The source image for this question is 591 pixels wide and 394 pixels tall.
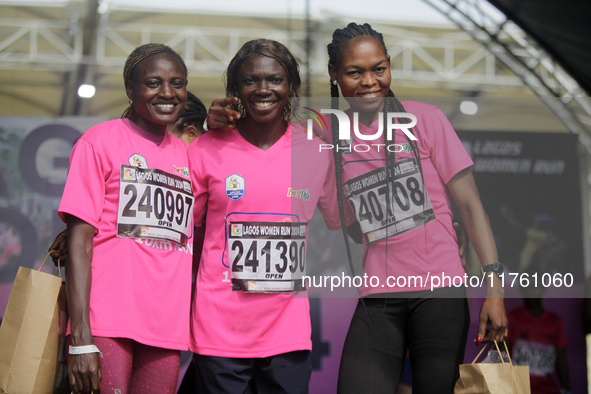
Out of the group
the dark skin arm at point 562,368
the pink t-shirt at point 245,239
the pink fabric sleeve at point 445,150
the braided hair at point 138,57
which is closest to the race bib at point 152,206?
the pink t-shirt at point 245,239

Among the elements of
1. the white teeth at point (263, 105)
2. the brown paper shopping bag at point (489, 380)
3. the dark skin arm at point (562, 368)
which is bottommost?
the dark skin arm at point (562, 368)

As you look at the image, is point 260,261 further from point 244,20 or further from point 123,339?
point 244,20

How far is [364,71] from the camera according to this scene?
2078 millimetres

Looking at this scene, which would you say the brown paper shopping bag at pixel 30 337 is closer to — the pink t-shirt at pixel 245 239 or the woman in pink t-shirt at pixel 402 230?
the pink t-shirt at pixel 245 239

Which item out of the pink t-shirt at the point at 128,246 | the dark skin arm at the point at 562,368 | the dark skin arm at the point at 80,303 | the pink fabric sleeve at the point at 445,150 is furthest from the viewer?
the dark skin arm at the point at 562,368

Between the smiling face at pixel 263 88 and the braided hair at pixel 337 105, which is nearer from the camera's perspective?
the smiling face at pixel 263 88

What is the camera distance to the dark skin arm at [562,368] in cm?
304

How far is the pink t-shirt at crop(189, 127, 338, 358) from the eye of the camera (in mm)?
1873

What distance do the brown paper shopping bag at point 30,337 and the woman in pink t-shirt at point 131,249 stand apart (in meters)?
0.14

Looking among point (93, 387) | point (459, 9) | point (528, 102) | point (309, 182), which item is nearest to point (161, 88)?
point (309, 182)

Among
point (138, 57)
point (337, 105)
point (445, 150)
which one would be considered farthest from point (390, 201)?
point (138, 57)

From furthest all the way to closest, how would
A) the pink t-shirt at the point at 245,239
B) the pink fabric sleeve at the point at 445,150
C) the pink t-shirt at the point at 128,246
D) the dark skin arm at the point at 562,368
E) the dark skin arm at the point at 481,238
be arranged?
1. the dark skin arm at the point at 562,368
2. the pink fabric sleeve at the point at 445,150
3. the dark skin arm at the point at 481,238
4. the pink t-shirt at the point at 245,239
5. the pink t-shirt at the point at 128,246

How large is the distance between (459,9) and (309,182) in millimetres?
3149

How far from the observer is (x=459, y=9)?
4.42 m
